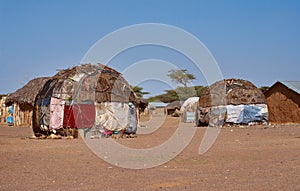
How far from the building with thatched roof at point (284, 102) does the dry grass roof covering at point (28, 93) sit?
18.4 m

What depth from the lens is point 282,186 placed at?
7.59m

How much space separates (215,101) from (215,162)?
878 inches

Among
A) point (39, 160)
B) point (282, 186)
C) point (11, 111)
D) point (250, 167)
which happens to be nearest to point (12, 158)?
point (39, 160)

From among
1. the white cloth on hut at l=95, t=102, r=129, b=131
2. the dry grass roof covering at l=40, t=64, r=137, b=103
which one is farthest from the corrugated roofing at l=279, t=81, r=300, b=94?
the white cloth on hut at l=95, t=102, r=129, b=131

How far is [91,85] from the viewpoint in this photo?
21797mm

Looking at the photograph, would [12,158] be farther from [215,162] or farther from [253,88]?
[253,88]

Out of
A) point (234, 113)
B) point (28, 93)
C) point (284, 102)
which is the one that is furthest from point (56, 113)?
point (284, 102)

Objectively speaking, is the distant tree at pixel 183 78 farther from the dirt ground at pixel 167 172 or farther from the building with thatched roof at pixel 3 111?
the dirt ground at pixel 167 172

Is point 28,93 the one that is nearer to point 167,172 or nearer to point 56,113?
point 56,113

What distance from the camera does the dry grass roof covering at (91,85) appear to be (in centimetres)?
2173

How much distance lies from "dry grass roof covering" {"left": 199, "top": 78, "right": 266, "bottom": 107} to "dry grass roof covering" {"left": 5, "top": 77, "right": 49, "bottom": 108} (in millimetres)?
13592

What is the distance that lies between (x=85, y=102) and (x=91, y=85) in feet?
2.79

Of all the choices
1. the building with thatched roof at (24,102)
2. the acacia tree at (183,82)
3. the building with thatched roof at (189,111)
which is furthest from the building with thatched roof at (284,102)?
the acacia tree at (183,82)

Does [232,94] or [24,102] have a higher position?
[24,102]
